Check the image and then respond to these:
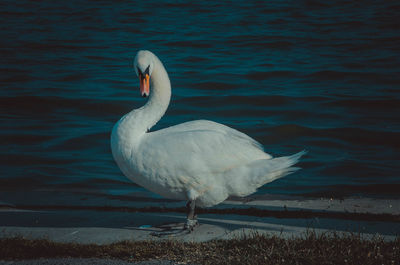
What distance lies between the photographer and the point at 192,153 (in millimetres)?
6281

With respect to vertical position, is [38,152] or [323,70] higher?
[323,70]

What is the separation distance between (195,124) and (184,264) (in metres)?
2.14

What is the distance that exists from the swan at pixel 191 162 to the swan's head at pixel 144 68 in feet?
0.04

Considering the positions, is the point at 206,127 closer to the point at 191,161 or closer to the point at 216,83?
the point at 191,161

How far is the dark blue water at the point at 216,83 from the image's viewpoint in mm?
11227

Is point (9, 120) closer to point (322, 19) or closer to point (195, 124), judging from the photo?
point (195, 124)

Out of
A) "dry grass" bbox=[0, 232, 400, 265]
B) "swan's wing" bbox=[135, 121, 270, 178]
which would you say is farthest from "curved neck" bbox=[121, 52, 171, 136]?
"dry grass" bbox=[0, 232, 400, 265]

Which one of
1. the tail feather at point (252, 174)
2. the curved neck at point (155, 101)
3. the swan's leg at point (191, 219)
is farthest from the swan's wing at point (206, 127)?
the swan's leg at point (191, 219)

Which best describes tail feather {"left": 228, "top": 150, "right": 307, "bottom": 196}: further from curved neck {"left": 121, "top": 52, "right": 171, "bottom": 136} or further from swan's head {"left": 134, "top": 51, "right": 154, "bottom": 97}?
swan's head {"left": 134, "top": 51, "right": 154, "bottom": 97}

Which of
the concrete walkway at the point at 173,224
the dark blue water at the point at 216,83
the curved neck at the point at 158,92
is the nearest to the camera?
the concrete walkway at the point at 173,224

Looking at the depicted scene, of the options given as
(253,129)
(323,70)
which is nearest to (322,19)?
(323,70)

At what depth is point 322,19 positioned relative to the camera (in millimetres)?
28438

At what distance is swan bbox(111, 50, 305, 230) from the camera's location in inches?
245

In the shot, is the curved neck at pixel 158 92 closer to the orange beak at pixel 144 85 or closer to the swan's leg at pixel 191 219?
the orange beak at pixel 144 85
